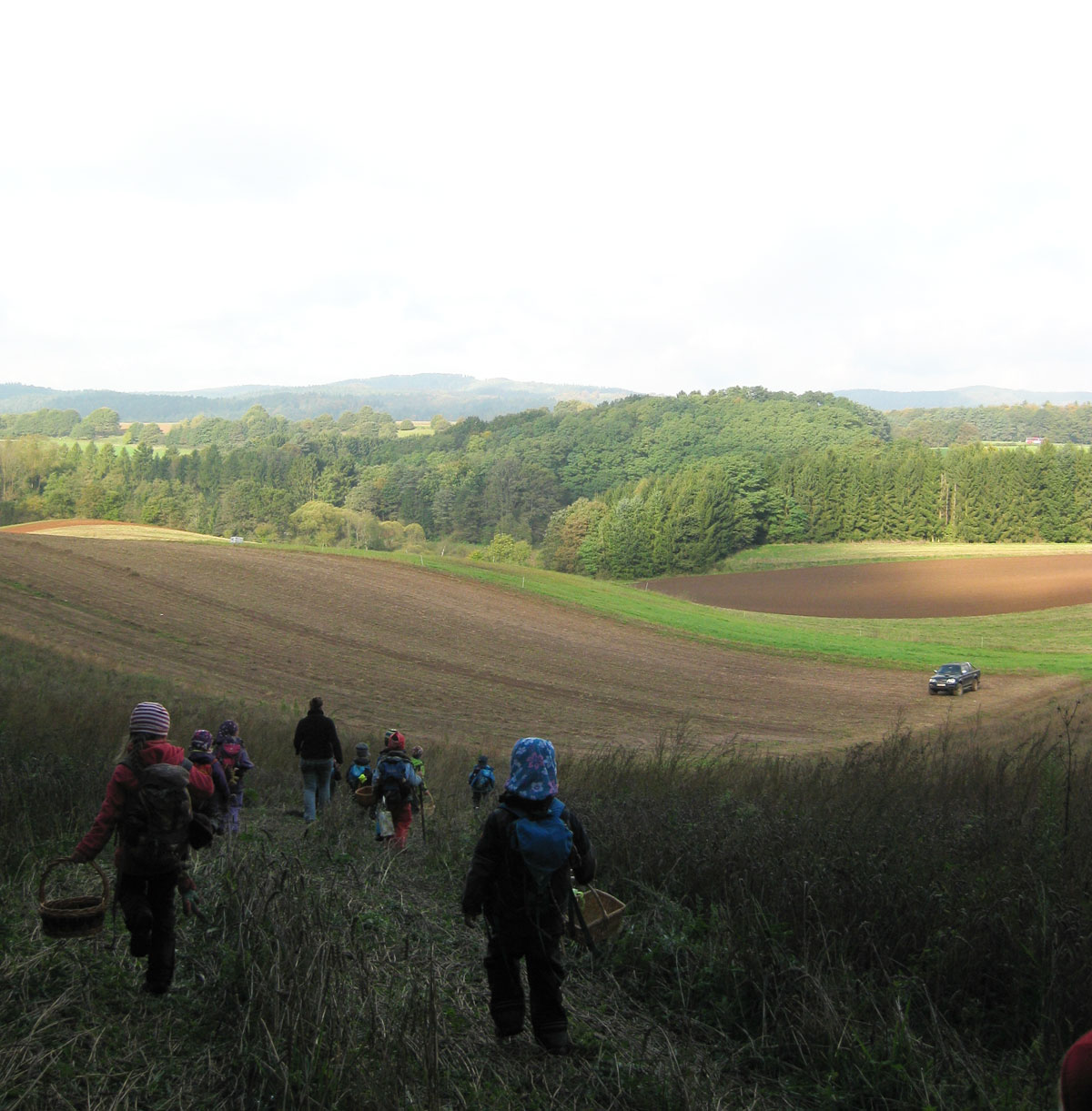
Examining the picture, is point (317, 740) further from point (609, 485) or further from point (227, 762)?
point (609, 485)

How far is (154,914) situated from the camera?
16.6ft

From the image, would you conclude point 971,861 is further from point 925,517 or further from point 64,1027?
point 925,517

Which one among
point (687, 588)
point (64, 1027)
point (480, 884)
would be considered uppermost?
point (480, 884)

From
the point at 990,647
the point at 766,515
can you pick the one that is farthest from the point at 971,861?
the point at 766,515

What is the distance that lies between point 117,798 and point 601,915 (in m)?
2.75

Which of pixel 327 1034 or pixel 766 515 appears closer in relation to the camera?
pixel 327 1034

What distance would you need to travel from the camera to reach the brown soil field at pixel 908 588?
5828 centimetres

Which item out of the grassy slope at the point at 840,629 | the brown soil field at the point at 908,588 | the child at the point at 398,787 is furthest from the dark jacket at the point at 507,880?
the brown soil field at the point at 908,588

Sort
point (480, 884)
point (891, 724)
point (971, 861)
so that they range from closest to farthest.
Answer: point (480, 884) < point (971, 861) < point (891, 724)

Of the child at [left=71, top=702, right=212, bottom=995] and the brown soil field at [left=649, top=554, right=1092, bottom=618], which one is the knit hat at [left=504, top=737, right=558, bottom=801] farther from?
the brown soil field at [left=649, top=554, right=1092, bottom=618]

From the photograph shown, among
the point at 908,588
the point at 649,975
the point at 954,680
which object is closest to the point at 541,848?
the point at 649,975

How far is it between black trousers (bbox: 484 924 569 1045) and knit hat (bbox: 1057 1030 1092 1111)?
2.94 meters

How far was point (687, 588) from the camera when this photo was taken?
73500 millimetres

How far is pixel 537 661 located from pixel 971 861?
29.8 metres
